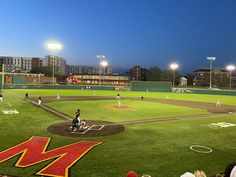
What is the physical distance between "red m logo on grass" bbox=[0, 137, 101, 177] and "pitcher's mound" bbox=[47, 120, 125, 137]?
206 cm

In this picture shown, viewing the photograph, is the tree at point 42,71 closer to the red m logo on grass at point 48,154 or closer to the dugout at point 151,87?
the dugout at point 151,87

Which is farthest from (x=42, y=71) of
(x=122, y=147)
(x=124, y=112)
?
(x=122, y=147)

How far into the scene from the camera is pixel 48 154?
1329 cm

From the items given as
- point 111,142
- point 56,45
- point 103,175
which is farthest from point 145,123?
point 56,45

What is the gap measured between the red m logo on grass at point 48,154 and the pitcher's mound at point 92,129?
206cm

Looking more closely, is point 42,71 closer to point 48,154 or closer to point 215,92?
point 215,92

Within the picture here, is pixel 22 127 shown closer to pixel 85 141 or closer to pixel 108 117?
pixel 85 141

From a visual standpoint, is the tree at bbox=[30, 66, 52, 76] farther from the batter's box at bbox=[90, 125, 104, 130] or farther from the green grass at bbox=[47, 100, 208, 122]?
the batter's box at bbox=[90, 125, 104, 130]

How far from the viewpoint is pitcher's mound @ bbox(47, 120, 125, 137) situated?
17984 mm

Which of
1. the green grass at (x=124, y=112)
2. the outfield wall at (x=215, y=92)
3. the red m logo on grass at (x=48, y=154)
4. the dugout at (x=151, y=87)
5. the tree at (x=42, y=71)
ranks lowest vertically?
the red m logo on grass at (x=48, y=154)

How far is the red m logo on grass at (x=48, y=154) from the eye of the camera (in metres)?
11.2

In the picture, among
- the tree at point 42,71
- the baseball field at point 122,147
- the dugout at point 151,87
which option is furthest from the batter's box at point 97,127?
the tree at point 42,71

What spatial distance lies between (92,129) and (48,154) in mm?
6593

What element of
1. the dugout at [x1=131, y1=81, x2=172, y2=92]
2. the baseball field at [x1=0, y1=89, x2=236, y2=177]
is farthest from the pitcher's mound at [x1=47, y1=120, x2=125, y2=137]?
the dugout at [x1=131, y1=81, x2=172, y2=92]
